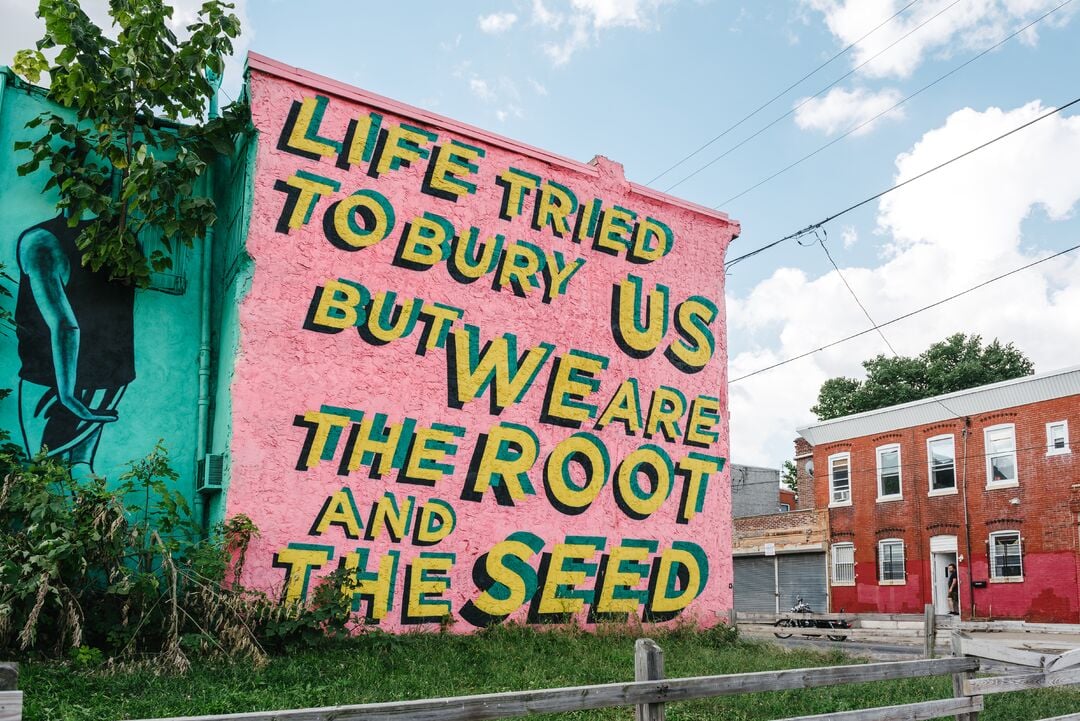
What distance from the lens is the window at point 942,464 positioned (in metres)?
31.2

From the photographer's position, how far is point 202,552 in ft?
33.3

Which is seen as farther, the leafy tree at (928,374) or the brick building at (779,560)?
the leafy tree at (928,374)

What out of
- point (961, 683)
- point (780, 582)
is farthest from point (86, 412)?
point (780, 582)

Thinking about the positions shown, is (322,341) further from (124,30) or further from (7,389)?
(124,30)

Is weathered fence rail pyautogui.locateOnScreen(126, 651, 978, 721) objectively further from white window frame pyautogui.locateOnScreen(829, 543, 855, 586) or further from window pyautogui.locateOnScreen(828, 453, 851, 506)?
window pyautogui.locateOnScreen(828, 453, 851, 506)

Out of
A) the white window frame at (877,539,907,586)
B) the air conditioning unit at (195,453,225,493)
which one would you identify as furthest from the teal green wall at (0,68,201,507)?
the white window frame at (877,539,907,586)

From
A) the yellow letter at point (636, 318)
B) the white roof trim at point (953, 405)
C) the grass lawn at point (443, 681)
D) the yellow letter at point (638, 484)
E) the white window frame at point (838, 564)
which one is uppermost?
the white roof trim at point (953, 405)

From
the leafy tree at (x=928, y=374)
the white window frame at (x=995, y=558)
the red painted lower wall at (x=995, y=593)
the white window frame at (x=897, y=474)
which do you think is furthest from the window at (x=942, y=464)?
the leafy tree at (x=928, y=374)

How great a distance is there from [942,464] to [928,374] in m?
17.3

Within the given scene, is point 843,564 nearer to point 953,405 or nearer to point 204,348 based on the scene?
point 953,405

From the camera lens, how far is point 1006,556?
29.1 meters

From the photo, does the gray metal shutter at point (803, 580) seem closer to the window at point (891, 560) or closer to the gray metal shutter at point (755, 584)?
the gray metal shutter at point (755, 584)

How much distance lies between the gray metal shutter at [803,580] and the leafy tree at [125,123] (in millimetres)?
29978

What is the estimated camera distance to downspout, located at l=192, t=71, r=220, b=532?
11.8 meters
